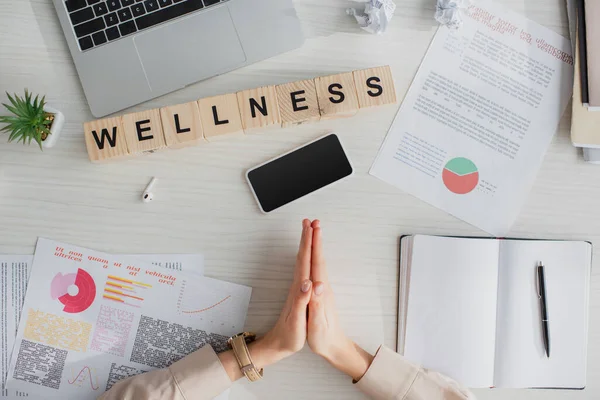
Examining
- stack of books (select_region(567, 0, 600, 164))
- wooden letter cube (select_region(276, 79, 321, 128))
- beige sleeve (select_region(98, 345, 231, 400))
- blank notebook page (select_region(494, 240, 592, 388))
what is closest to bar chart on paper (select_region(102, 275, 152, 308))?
beige sleeve (select_region(98, 345, 231, 400))

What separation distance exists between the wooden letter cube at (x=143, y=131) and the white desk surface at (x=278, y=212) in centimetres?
4

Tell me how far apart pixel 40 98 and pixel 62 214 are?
0.57ft

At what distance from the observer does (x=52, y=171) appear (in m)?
0.84

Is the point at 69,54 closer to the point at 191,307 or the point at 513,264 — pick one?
the point at 191,307

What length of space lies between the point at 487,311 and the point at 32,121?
716 mm

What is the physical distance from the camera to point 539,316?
0.85 m

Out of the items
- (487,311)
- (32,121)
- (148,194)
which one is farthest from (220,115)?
(487,311)

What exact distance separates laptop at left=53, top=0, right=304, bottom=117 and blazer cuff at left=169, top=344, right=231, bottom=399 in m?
0.38

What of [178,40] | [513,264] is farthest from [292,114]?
[513,264]

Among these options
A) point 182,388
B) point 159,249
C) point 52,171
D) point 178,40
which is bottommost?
point 182,388

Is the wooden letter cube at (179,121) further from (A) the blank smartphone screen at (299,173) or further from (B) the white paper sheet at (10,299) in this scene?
(B) the white paper sheet at (10,299)

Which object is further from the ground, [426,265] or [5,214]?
[5,214]

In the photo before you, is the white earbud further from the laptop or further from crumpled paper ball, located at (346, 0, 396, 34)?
crumpled paper ball, located at (346, 0, 396, 34)

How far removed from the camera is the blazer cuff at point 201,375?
80cm
